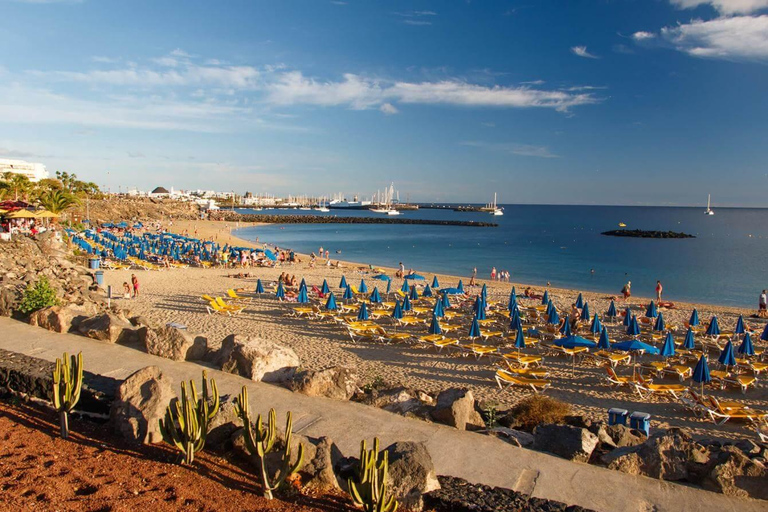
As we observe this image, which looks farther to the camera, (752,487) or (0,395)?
(0,395)

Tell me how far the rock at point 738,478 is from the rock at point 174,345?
7.48 m

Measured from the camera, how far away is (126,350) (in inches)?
335

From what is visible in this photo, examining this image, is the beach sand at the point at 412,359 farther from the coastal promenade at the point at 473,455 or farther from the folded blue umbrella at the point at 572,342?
the coastal promenade at the point at 473,455

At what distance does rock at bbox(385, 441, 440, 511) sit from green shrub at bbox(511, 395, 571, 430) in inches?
136

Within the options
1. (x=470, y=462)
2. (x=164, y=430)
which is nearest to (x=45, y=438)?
(x=164, y=430)

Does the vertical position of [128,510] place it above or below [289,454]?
below

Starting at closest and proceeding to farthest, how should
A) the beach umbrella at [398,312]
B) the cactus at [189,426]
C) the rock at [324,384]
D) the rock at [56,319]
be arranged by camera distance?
1. the cactus at [189,426]
2. the rock at [324,384]
3. the rock at [56,319]
4. the beach umbrella at [398,312]

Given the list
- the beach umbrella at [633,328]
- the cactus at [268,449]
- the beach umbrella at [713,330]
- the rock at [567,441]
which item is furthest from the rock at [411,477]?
the beach umbrella at [713,330]

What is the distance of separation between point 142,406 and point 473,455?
12.3 ft

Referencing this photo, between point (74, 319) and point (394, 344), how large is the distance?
852cm

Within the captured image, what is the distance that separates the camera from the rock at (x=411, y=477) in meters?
4.37

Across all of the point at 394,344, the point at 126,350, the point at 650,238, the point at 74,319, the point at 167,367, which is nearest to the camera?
the point at 167,367

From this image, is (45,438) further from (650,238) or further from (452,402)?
(650,238)

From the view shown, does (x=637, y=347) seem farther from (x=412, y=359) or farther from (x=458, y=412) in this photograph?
(x=458, y=412)
